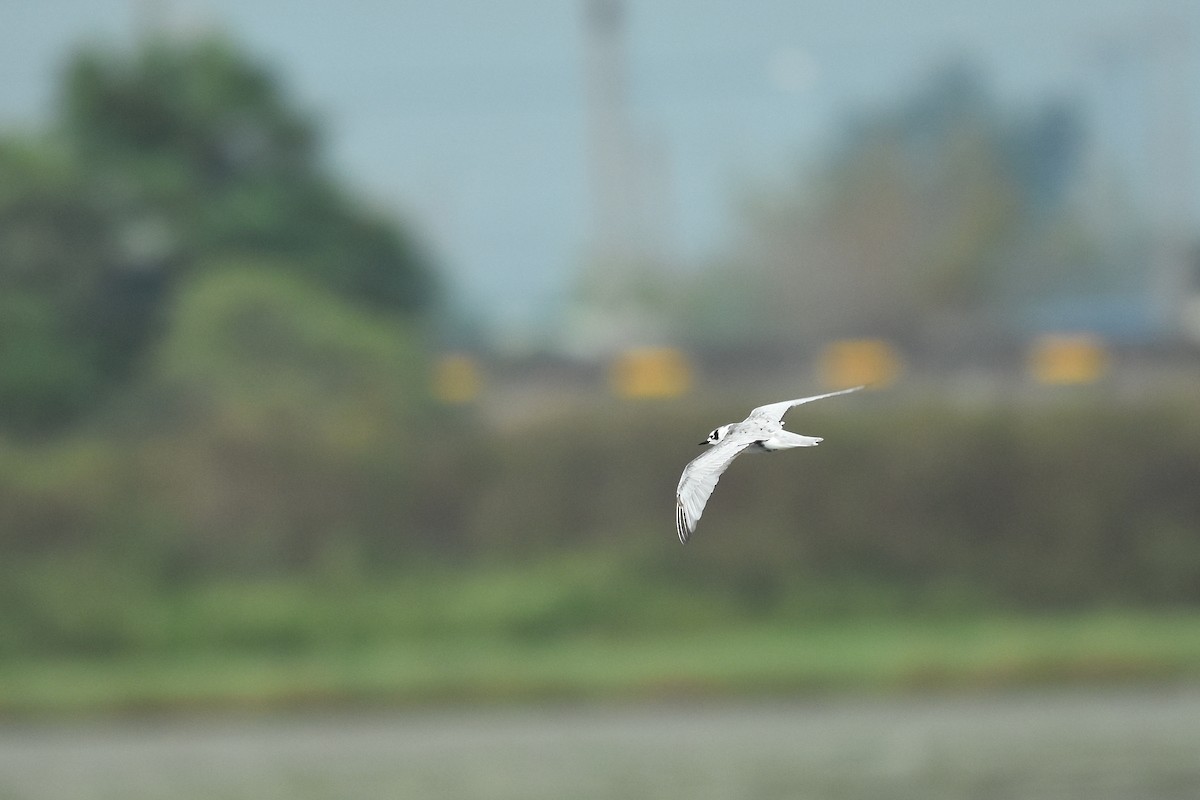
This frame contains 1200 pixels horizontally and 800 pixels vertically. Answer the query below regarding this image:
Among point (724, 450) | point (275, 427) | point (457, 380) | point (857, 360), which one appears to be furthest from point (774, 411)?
point (857, 360)

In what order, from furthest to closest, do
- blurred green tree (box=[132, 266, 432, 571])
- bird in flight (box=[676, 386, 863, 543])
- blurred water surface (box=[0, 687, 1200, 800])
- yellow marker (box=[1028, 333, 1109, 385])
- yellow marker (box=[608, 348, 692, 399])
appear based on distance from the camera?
1. yellow marker (box=[608, 348, 692, 399])
2. yellow marker (box=[1028, 333, 1109, 385])
3. blurred green tree (box=[132, 266, 432, 571])
4. blurred water surface (box=[0, 687, 1200, 800])
5. bird in flight (box=[676, 386, 863, 543])

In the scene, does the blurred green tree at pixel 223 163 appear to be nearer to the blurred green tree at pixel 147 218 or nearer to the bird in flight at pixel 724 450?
the blurred green tree at pixel 147 218

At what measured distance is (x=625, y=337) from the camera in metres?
43.2

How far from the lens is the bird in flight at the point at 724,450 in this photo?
3.07m

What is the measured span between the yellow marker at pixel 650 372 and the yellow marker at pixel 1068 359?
5.27 m

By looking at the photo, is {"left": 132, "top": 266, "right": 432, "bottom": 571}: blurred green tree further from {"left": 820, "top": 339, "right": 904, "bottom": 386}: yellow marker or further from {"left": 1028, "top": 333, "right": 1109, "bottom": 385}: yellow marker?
{"left": 1028, "top": 333, "right": 1109, "bottom": 385}: yellow marker

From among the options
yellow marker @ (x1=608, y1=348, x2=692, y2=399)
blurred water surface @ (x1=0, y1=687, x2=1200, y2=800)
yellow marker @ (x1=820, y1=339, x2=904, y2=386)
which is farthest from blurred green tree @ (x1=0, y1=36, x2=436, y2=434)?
blurred water surface @ (x1=0, y1=687, x2=1200, y2=800)

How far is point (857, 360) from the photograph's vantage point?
40.5m

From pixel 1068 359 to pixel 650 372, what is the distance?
252 inches

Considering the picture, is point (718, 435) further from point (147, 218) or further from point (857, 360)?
point (857, 360)

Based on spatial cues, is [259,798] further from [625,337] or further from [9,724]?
[625,337]

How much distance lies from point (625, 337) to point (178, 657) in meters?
15.2

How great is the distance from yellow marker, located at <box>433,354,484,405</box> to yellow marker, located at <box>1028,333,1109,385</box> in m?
8.35

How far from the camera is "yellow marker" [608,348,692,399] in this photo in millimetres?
37719
